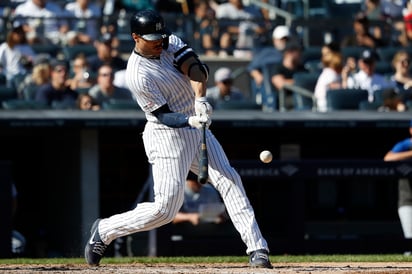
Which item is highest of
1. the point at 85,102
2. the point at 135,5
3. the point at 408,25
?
the point at 135,5

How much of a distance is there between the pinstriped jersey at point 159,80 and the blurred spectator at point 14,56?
20.0 ft

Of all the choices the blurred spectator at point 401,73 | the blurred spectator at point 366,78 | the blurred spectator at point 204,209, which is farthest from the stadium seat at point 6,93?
the blurred spectator at point 401,73

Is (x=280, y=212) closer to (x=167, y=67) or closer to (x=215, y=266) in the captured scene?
(x=215, y=266)

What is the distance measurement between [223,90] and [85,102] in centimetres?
160

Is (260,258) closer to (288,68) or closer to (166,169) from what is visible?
(166,169)

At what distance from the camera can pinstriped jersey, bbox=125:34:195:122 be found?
21.0 ft

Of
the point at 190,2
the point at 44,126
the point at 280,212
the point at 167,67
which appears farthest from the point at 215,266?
the point at 190,2

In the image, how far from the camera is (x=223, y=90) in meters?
12.0

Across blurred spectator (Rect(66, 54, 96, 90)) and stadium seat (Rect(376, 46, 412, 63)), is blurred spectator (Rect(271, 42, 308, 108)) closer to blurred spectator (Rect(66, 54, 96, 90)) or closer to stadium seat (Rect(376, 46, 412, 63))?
stadium seat (Rect(376, 46, 412, 63))

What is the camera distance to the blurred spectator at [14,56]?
1240 centimetres

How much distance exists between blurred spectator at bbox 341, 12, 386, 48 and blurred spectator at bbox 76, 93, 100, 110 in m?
4.16

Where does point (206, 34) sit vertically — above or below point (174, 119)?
above

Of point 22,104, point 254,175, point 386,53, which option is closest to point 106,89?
point 22,104

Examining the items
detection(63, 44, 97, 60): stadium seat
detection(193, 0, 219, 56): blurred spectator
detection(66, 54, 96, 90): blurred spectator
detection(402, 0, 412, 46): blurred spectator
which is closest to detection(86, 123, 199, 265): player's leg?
detection(66, 54, 96, 90): blurred spectator
